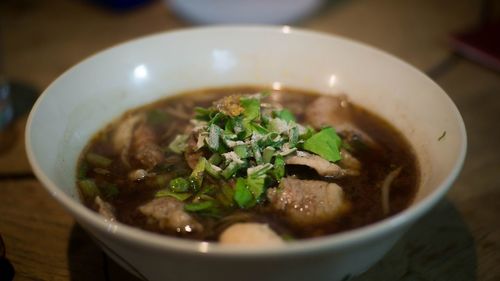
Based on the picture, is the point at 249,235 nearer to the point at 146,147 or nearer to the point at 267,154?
the point at 267,154

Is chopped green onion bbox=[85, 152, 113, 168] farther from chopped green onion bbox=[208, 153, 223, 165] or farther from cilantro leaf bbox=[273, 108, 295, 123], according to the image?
cilantro leaf bbox=[273, 108, 295, 123]

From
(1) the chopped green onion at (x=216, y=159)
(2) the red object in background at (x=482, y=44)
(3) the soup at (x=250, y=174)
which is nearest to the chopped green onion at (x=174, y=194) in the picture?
(3) the soup at (x=250, y=174)

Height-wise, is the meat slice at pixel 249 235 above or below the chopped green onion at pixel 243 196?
above

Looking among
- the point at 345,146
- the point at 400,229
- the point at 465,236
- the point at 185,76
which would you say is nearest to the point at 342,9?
the point at 185,76

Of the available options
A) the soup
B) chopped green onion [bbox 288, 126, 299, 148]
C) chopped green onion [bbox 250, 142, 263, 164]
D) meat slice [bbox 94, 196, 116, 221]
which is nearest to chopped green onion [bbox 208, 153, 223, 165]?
the soup

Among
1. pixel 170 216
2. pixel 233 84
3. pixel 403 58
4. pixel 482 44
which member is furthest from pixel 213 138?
pixel 482 44

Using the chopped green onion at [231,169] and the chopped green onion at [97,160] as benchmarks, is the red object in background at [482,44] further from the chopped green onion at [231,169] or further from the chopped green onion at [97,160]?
the chopped green onion at [97,160]
